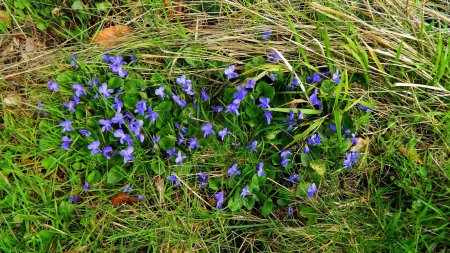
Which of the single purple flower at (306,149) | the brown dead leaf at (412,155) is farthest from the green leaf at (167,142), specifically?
the brown dead leaf at (412,155)

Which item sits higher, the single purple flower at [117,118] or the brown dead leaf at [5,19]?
the brown dead leaf at [5,19]

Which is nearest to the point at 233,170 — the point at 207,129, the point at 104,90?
the point at 207,129

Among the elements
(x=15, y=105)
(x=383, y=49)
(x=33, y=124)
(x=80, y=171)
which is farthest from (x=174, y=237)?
(x=383, y=49)

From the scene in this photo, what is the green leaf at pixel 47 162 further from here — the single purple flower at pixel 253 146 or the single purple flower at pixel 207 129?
the single purple flower at pixel 253 146

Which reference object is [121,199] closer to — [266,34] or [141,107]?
[141,107]

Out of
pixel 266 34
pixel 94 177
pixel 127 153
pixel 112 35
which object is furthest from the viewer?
pixel 112 35

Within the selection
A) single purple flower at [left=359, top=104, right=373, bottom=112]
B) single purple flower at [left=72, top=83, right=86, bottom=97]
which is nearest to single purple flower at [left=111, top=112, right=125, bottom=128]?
single purple flower at [left=72, top=83, right=86, bottom=97]

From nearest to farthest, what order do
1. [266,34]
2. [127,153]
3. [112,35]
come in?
[127,153] → [266,34] → [112,35]
